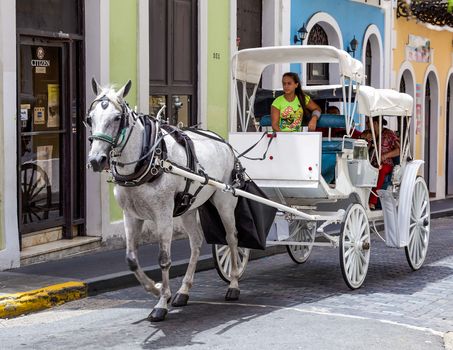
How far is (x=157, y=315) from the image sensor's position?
764 centimetres

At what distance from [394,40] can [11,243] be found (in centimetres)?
1233

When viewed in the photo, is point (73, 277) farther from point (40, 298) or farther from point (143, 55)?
point (143, 55)

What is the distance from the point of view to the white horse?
718 centimetres

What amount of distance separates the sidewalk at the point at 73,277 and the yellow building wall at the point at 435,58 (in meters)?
10.0

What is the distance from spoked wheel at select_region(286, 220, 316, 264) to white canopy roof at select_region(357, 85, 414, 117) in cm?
142

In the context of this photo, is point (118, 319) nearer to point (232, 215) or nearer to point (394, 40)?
point (232, 215)

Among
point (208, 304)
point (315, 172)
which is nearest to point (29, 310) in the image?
point (208, 304)

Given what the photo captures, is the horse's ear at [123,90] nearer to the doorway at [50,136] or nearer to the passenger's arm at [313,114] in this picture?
the passenger's arm at [313,114]

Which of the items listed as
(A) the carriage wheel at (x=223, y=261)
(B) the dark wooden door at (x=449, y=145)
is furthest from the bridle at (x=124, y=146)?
(B) the dark wooden door at (x=449, y=145)

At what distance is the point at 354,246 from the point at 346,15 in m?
9.54

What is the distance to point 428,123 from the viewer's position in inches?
882

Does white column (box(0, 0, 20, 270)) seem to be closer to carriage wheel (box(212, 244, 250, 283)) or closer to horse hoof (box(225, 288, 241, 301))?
carriage wheel (box(212, 244, 250, 283))

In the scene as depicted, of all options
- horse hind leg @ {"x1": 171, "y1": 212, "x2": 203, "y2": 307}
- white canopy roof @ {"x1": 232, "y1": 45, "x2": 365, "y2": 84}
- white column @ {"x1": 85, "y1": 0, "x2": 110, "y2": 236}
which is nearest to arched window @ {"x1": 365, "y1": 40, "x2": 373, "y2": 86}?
white column @ {"x1": 85, "y1": 0, "x2": 110, "y2": 236}

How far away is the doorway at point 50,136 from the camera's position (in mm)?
10516
